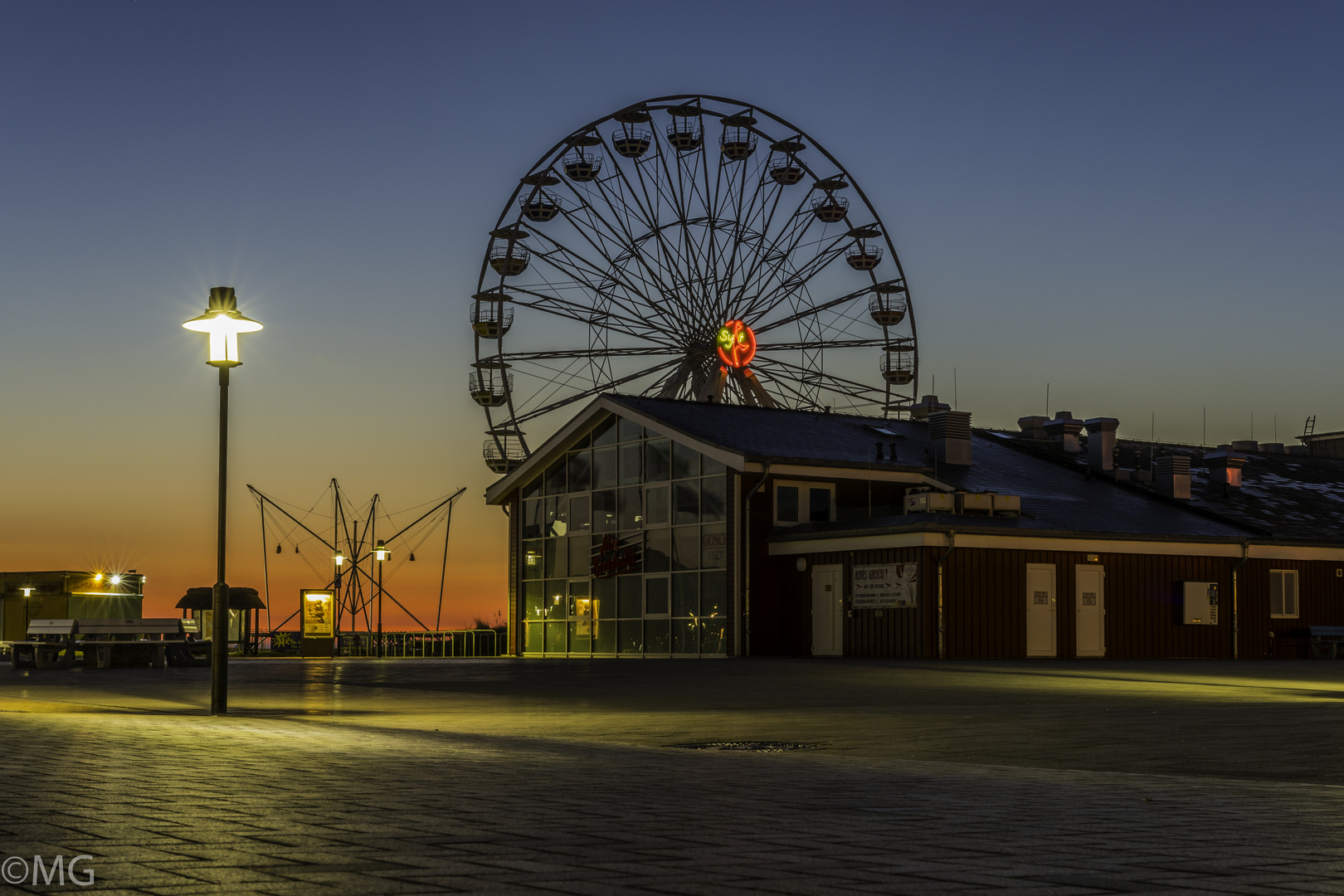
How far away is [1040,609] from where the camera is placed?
3081 cm

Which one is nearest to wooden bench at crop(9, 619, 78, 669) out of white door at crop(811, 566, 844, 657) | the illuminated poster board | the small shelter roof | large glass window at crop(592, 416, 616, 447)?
the small shelter roof

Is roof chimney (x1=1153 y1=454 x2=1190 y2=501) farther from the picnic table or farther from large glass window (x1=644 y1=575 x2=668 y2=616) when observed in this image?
the picnic table

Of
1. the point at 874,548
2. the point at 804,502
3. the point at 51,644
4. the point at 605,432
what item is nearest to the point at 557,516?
the point at 605,432

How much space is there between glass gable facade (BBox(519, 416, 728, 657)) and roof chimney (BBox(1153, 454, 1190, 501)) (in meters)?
12.7

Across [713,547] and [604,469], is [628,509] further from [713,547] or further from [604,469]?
[713,547]

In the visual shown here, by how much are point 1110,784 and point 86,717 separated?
29.6ft

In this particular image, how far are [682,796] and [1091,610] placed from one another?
25.8 meters

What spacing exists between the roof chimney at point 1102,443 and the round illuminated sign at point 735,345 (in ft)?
31.3

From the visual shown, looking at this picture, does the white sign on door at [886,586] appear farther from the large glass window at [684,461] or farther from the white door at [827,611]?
the large glass window at [684,461]

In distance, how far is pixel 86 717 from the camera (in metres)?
13.1

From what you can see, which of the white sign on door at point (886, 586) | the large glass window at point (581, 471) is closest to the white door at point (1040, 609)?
the white sign on door at point (886, 586)

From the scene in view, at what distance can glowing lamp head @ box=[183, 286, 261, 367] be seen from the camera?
14.1 m

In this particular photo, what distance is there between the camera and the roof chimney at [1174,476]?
38.1 m

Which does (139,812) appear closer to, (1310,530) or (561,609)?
(561,609)
